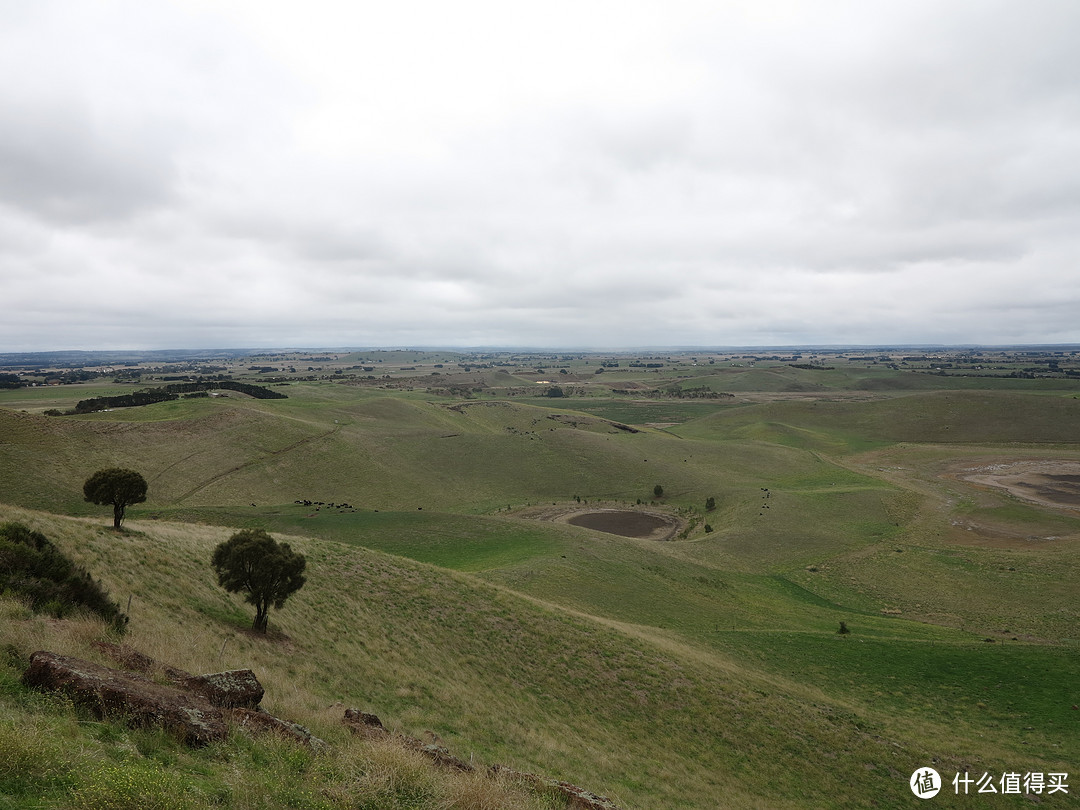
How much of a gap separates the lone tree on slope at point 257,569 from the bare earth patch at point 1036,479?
89327mm

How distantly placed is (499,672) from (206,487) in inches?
2240

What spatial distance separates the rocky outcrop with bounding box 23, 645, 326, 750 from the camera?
9148mm

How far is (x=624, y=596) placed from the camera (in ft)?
121

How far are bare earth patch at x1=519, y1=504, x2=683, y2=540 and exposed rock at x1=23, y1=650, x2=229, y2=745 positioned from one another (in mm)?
51853

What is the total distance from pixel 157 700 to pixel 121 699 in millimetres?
595

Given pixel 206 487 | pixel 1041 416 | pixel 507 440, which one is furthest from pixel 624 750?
pixel 1041 416

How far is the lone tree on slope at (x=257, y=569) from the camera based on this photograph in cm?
1948

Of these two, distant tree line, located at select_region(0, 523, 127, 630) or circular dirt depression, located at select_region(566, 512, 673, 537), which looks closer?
distant tree line, located at select_region(0, 523, 127, 630)

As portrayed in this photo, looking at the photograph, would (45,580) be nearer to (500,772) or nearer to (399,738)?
(399,738)

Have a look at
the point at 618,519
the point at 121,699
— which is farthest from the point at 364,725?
the point at 618,519

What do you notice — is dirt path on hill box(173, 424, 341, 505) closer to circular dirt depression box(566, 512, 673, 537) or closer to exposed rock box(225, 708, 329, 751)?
circular dirt depression box(566, 512, 673, 537)

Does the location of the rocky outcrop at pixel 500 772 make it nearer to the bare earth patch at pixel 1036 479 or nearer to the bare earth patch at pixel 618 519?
the bare earth patch at pixel 618 519

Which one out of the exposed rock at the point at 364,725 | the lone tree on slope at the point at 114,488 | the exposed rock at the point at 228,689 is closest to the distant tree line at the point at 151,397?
the lone tree on slope at the point at 114,488

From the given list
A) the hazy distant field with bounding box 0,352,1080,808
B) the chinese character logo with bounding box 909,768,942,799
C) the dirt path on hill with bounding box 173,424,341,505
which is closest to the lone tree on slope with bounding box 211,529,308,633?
the hazy distant field with bounding box 0,352,1080,808
